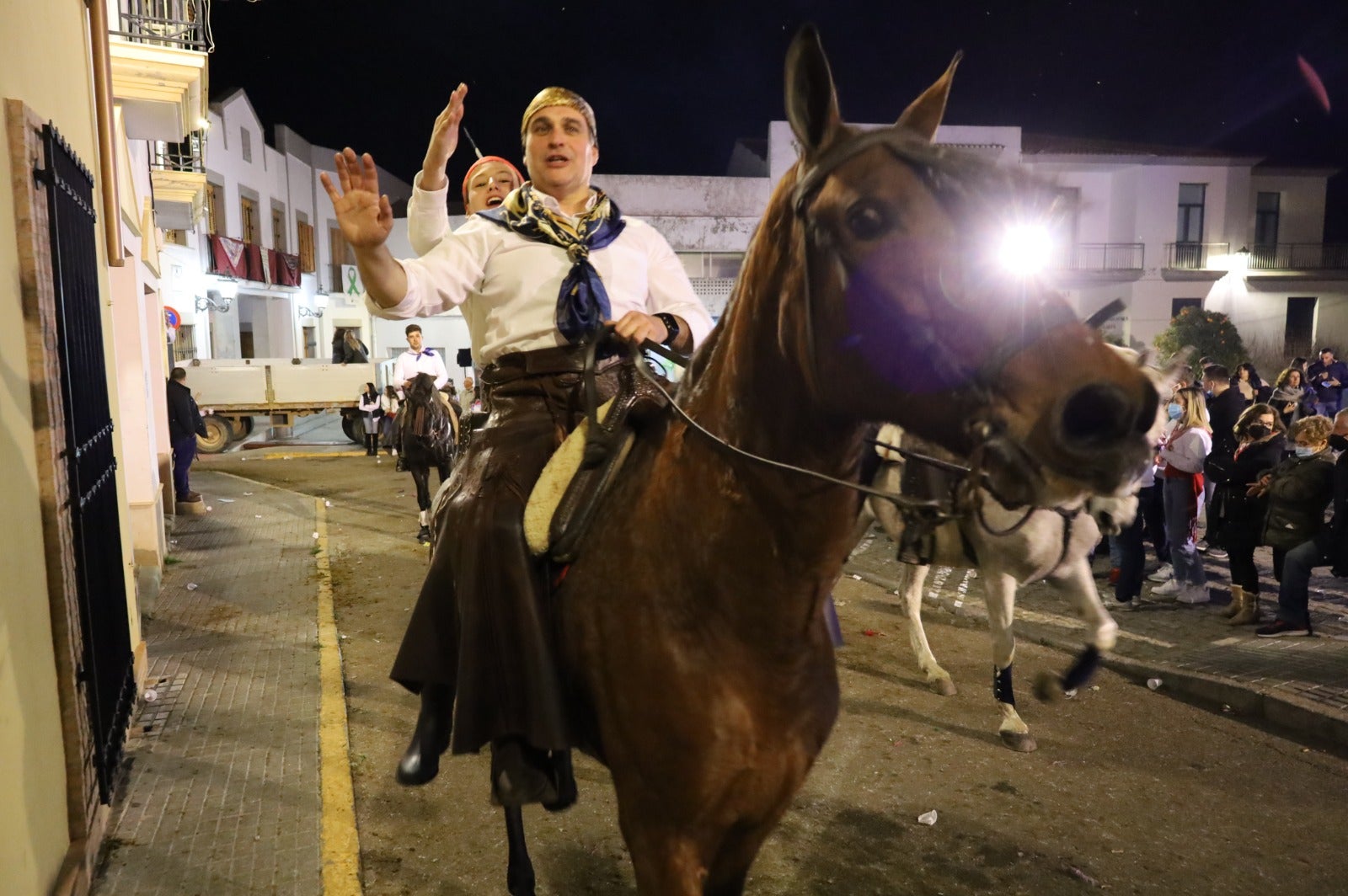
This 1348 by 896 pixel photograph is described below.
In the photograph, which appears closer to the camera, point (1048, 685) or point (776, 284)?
point (776, 284)

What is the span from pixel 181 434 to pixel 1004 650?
12.1m

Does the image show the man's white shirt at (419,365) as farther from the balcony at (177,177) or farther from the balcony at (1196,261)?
the balcony at (1196,261)

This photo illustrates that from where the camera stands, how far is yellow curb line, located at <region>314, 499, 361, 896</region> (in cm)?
382

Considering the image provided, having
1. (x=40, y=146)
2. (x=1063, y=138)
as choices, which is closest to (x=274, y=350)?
(x=1063, y=138)

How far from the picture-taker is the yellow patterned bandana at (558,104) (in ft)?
9.71

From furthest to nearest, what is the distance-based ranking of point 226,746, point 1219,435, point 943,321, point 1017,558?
point 1219,435, point 226,746, point 1017,558, point 943,321

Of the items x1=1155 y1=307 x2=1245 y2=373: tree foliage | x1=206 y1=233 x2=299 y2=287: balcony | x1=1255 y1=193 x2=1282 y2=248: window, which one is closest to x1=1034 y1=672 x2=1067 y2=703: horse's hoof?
x1=1155 y1=307 x2=1245 y2=373: tree foliage

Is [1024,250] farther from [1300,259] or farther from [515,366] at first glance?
[1300,259]

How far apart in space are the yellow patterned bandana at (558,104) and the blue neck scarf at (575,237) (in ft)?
0.78

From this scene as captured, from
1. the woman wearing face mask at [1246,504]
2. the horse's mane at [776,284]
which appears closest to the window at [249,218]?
the woman wearing face mask at [1246,504]

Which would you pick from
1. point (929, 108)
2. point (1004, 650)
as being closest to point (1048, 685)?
point (929, 108)

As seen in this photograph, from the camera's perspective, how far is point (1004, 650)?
536cm

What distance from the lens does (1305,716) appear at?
5.47m

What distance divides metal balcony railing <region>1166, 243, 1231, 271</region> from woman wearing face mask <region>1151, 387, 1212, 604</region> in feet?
76.0
